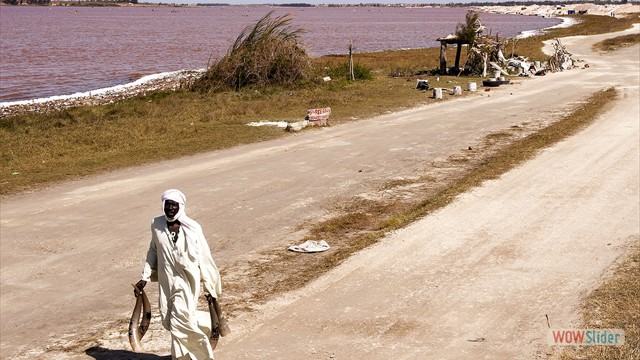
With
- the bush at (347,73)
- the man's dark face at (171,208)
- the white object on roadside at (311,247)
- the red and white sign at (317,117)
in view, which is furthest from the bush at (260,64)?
the man's dark face at (171,208)

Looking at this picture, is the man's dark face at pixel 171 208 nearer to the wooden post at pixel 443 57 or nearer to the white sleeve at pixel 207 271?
the white sleeve at pixel 207 271

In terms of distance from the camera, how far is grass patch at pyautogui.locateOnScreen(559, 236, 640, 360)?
806cm

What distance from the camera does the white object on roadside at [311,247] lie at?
12.0 m

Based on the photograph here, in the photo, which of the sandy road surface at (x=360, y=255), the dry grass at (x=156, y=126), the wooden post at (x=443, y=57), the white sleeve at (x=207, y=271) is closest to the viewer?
the white sleeve at (x=207, y=271)

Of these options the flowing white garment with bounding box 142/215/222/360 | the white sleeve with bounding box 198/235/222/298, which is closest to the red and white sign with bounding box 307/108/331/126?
the white sleeve with bounding box 198/235/222/298

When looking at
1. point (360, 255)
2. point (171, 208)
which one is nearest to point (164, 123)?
point (360, 255)

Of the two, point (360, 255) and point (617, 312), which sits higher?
point (360, 255)

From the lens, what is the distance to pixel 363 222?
13.7 metres

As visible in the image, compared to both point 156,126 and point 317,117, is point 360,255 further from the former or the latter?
point 156,126

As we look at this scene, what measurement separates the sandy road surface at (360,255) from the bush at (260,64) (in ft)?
39.3

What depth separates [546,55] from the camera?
5081 centimetres

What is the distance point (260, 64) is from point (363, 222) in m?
20.6

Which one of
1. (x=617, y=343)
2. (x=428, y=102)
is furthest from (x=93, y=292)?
(x=428, y=102)

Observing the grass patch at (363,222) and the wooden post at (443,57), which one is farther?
the wooden post at (443,57)
